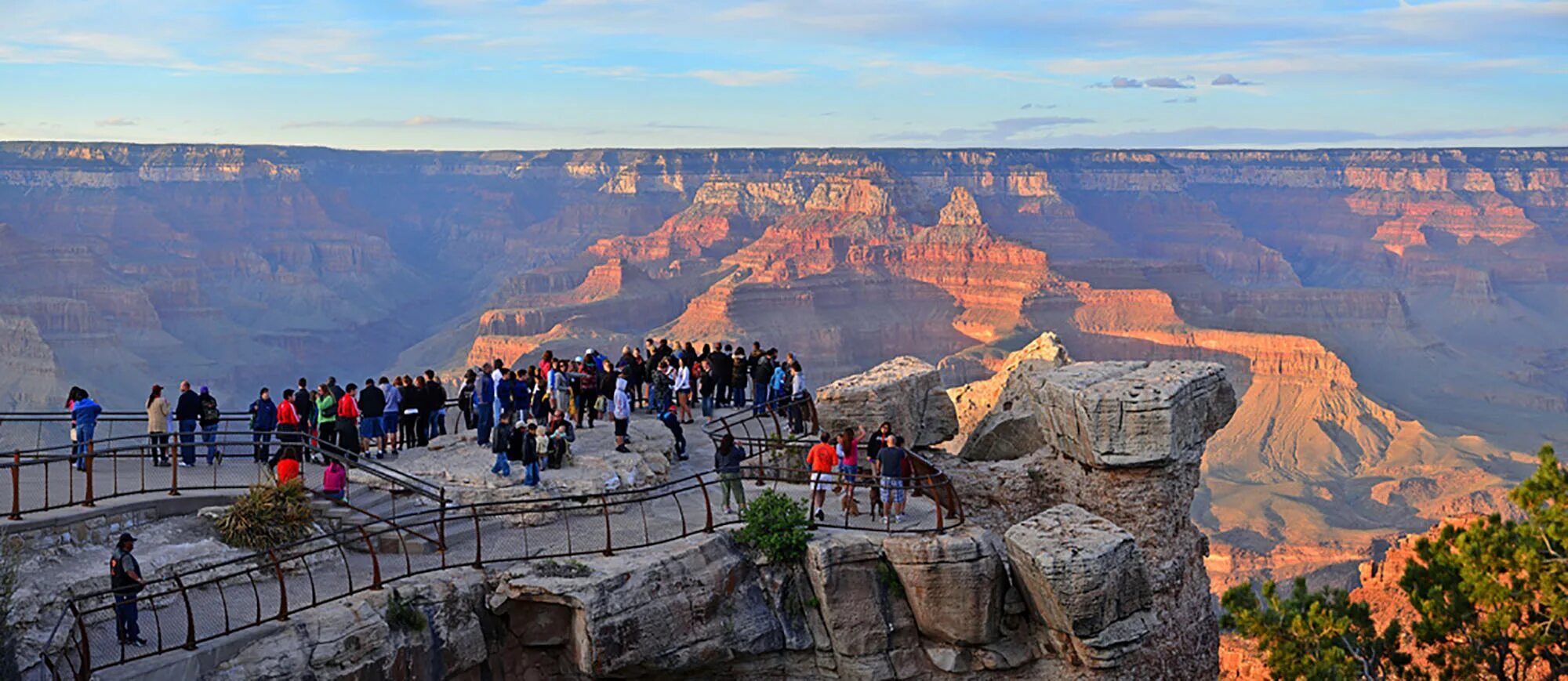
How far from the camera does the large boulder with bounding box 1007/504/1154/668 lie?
1998cm

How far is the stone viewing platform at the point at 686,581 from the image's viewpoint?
58.8 feet

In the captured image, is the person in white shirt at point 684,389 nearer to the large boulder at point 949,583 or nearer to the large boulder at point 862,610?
the large boulder at point 862,610

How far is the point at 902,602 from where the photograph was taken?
21.4 m

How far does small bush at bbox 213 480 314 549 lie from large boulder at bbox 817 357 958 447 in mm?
9415

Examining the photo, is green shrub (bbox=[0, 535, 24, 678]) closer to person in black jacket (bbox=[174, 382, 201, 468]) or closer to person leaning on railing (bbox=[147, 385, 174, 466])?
person leaning on railing (bbox=[147, 385, 174, 466])

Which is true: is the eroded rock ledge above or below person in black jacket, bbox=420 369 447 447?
below

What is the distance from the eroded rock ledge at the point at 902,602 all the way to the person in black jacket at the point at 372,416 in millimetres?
6387

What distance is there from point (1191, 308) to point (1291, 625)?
453 feet

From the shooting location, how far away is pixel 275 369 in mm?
152750

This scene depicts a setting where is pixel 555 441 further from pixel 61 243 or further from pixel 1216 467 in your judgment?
pixel 61 243

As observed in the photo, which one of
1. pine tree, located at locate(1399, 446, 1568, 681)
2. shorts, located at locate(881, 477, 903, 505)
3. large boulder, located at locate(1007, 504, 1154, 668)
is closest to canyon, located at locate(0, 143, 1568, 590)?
pine tree, located at locate(1399, 446, 1568, 681)

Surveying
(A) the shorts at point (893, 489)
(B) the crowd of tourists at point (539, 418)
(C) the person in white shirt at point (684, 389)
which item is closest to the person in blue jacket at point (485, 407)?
(B) the crowd of tourists at point (539, 418)

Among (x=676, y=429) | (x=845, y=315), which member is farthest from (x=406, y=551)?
(x=845, y=315)

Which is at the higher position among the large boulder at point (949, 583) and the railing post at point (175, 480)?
the railing post at point (175, 480)
